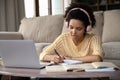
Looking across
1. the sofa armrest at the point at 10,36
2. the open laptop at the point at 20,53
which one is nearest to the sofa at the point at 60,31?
the sofa armrest at the point at 10,36

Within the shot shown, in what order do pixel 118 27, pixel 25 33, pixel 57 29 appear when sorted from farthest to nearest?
1. pixel 25 33
2. pixel 57 29
3. pixel 118 27

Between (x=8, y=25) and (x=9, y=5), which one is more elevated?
(x=9, y=5)

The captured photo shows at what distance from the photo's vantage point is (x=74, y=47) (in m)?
1.58

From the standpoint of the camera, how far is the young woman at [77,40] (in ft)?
4.92

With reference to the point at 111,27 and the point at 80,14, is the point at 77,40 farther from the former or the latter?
the point at 111,27

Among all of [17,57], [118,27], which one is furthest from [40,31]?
[17,57]

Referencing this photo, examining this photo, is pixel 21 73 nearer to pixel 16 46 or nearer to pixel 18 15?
pixel 16 46

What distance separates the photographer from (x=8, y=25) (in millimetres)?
4434

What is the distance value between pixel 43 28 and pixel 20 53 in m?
2.34

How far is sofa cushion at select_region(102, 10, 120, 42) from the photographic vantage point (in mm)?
2971

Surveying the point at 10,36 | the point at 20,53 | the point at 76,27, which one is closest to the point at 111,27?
the point at 10,36

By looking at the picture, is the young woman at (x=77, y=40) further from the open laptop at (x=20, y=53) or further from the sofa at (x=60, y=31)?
the sofa at (x=60, y=31)

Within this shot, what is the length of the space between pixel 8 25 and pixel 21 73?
352cm

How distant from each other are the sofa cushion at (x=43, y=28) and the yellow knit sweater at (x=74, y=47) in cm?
169
